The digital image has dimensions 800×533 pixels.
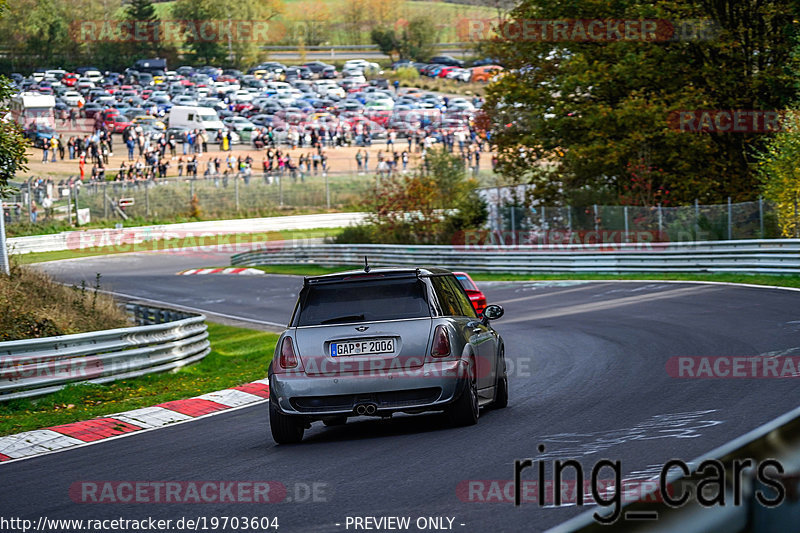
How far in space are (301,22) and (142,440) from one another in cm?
13781

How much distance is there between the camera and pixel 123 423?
1155 cm

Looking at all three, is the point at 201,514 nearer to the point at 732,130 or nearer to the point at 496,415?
the point at 496,415

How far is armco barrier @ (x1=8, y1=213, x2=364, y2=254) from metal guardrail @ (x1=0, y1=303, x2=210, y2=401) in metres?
34.2

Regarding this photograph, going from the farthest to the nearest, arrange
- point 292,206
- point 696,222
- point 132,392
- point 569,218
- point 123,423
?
point 292,206 → point 569,218 → point 696,222 → point 132,392 → point 123,423

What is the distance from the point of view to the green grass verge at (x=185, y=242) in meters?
51.1

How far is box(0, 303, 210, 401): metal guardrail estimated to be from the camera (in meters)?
13.6

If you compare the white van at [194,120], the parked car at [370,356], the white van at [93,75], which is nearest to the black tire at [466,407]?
the parked car at [370,356]

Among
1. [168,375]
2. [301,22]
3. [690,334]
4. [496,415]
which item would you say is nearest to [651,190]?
[690,334]

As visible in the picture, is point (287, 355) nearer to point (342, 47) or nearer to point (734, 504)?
point (734, 504)

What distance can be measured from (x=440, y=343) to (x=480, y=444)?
109 centimetres

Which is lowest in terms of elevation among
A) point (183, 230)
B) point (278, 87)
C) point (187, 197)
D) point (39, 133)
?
point (183, 230)

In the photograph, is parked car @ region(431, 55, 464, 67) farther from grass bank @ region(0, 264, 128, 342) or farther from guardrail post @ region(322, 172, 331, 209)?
grass bank @ region(0, 264, 128, 342)

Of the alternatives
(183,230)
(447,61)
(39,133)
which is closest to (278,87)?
(447,61)

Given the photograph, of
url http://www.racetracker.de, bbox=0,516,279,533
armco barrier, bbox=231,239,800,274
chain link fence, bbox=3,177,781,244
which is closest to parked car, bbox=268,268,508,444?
url http://www.racetracker.de, bbox=0,516,279,533
